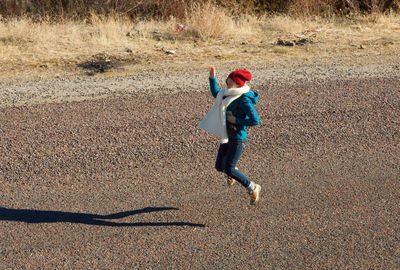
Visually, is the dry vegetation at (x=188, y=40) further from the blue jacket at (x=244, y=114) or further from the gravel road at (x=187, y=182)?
the blue jacket at (x=244, y=114)

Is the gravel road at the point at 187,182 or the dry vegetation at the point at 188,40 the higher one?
the gravel road at the point at 187,182

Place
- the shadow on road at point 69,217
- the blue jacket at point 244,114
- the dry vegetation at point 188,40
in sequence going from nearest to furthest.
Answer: the blue jacket at point 244,114
the shadow on road at point 69,217
the dry vegetation at point 188,40

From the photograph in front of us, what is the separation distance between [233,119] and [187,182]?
4.03 ft

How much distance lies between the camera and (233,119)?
16.8 feet

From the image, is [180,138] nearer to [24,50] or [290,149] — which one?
[290,149]


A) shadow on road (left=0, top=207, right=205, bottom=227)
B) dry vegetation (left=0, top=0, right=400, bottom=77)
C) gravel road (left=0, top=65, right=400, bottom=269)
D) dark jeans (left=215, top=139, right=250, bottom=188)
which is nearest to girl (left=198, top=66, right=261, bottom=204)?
dark jeans (left=215, top=139, right=250, bottom=188)

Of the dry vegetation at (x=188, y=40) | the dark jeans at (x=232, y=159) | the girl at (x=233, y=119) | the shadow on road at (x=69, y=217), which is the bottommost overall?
the dry vegetation at (x=188, y=40)

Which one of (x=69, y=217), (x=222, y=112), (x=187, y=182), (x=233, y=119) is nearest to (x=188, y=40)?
(x=187, y=182)

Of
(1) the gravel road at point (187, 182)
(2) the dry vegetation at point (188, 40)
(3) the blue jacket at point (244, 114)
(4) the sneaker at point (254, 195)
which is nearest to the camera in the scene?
(1) the gravel road at point (187, 182)

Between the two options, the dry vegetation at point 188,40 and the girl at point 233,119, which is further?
the dry vegetation at point 188,40

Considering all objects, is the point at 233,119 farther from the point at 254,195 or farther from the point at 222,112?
the point at 254,195

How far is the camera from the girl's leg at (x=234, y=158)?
5.29 meters

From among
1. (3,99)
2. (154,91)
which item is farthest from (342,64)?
(3,99)

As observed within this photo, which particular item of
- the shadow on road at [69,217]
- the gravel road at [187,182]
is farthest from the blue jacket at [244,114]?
the shadow on road at [69,217]
